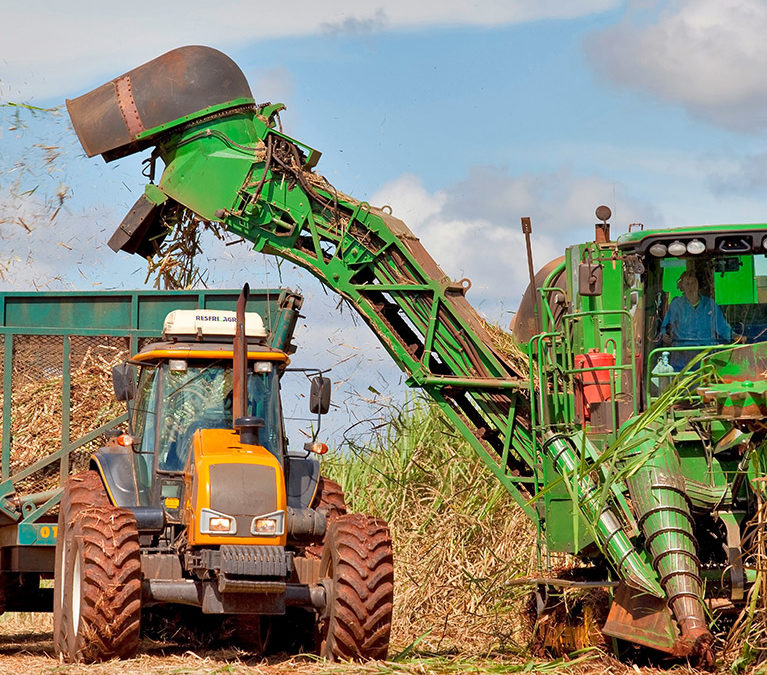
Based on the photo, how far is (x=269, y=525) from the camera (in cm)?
784

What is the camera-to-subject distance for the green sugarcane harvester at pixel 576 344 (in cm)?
786

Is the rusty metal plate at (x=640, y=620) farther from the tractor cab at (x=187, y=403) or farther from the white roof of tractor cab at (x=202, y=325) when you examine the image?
the white roof of tractor cab at (x=202, y=325)

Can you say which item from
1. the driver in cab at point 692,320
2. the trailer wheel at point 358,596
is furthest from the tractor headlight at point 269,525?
the driver in cab at point 692,320

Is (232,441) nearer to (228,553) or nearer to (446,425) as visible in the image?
(228,553)

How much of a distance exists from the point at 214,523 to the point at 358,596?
956mm

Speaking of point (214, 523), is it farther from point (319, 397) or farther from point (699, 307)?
point (699, 307)

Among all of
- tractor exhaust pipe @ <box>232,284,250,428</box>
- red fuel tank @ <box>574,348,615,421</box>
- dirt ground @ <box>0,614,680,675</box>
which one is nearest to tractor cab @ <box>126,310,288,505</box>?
tractor exhaust pipe @ <box>232,284,250,428</box>

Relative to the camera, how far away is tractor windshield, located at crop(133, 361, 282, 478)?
8539 millimetres

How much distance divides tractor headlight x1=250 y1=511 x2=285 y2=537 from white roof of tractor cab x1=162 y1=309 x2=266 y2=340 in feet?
5.11

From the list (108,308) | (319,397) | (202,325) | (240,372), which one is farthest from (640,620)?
(108,308)

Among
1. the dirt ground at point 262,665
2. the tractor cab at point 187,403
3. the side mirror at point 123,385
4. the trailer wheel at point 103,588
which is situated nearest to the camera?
the dirt ground at point 262,665

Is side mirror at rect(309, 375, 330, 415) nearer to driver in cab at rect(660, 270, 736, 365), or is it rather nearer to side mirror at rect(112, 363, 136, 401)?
side mirror at rect(112, 363, 136, 401)

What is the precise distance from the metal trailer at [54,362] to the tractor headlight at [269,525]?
2126 mm

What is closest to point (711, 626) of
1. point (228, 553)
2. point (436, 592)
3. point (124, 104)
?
point (228, 553)
